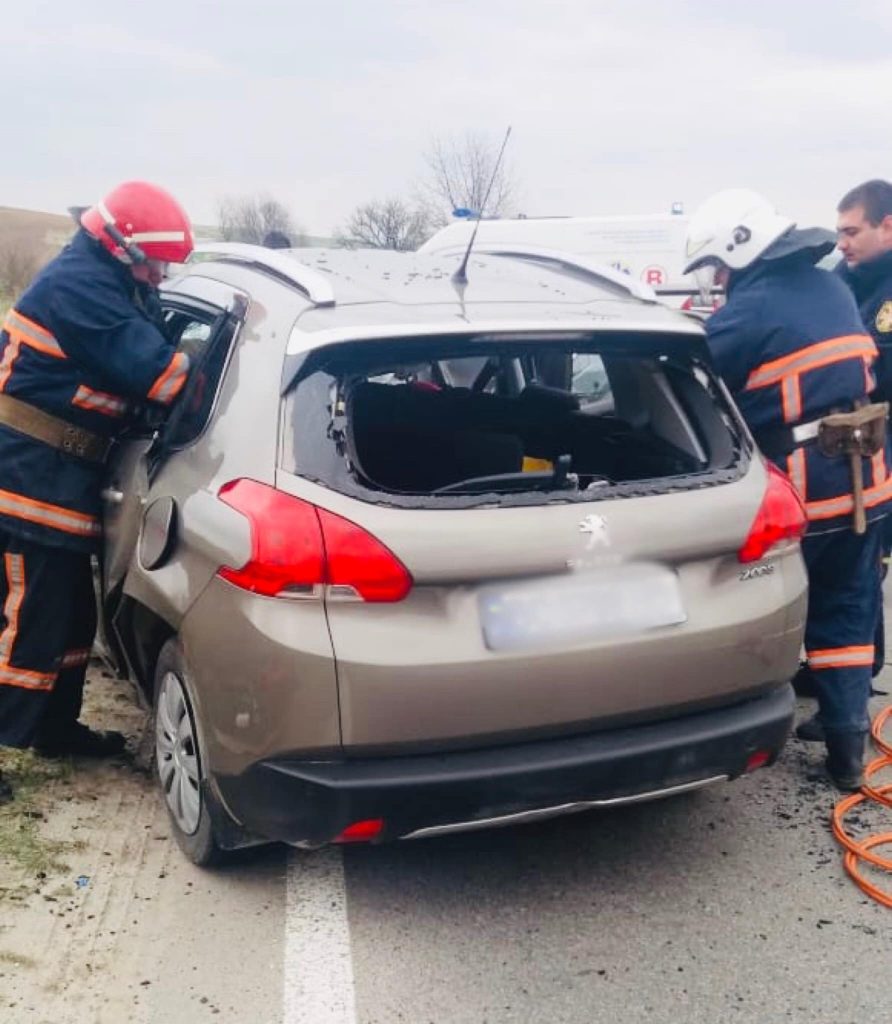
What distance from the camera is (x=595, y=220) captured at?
11.5m

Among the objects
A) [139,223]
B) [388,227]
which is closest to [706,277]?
[139,223]

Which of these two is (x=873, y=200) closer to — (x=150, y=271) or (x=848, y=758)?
(x=848, y=758)

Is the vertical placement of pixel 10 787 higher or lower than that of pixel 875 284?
lower

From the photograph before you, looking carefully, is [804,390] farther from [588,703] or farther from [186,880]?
[186,880]

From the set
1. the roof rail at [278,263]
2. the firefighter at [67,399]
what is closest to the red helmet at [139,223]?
the firefighter at [67,399]

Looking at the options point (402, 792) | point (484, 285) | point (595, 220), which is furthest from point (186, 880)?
point (595, 220)

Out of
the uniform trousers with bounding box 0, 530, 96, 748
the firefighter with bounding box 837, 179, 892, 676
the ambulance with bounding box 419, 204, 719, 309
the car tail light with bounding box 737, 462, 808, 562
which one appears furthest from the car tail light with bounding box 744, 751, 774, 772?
the ambulance with bounding box 419, 204, 719, 309

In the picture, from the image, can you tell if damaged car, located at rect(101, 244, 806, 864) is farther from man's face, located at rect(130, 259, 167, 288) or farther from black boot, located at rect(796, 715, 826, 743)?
black boot, located at rect(796, 715, 826, 743)

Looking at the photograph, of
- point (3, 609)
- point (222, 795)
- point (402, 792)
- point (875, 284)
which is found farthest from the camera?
point (875, 284)

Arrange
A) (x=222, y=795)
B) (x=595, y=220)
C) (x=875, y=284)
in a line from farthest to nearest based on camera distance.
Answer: (x=595, y=220), (x=875, y=284), (x=222, y=795)

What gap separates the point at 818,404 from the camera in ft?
12.6

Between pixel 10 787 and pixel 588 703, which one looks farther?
pixel 10 787

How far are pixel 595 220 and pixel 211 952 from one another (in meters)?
9.64

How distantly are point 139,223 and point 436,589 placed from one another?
1.71 meters
